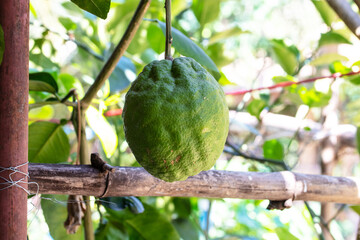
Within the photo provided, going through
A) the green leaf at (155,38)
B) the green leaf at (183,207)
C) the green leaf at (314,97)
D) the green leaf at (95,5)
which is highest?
the green leaf at (95,5)

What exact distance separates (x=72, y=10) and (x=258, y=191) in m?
0.73

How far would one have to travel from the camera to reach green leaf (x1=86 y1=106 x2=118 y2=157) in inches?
28.9

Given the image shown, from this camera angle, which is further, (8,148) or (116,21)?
(116,21)

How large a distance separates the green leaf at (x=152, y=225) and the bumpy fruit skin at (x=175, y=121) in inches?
16.8

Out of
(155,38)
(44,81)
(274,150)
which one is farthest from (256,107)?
(44,81)

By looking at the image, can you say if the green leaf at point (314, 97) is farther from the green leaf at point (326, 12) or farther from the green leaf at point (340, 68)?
the green leaf at point (326, 12)

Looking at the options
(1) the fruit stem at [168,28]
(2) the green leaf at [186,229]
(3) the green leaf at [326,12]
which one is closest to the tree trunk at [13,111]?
(1) the fruit stem at [168,28]

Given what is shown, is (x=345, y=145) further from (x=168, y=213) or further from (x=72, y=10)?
(x=72, y=10)

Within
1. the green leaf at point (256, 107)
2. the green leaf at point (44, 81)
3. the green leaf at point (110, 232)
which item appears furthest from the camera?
the green leaf at point (256, 107)

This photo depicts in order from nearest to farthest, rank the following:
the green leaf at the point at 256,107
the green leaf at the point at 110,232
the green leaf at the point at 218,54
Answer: the green leaf at the point at 110,232, the green leaf at the point at 218,54, the green leaf at the point at 256,107

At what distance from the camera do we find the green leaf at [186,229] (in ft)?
3.55

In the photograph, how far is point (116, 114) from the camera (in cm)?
119

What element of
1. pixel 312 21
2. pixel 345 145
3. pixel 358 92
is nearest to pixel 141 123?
pixel 345 145

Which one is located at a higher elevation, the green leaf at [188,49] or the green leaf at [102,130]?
the green leaf at [188,49]
